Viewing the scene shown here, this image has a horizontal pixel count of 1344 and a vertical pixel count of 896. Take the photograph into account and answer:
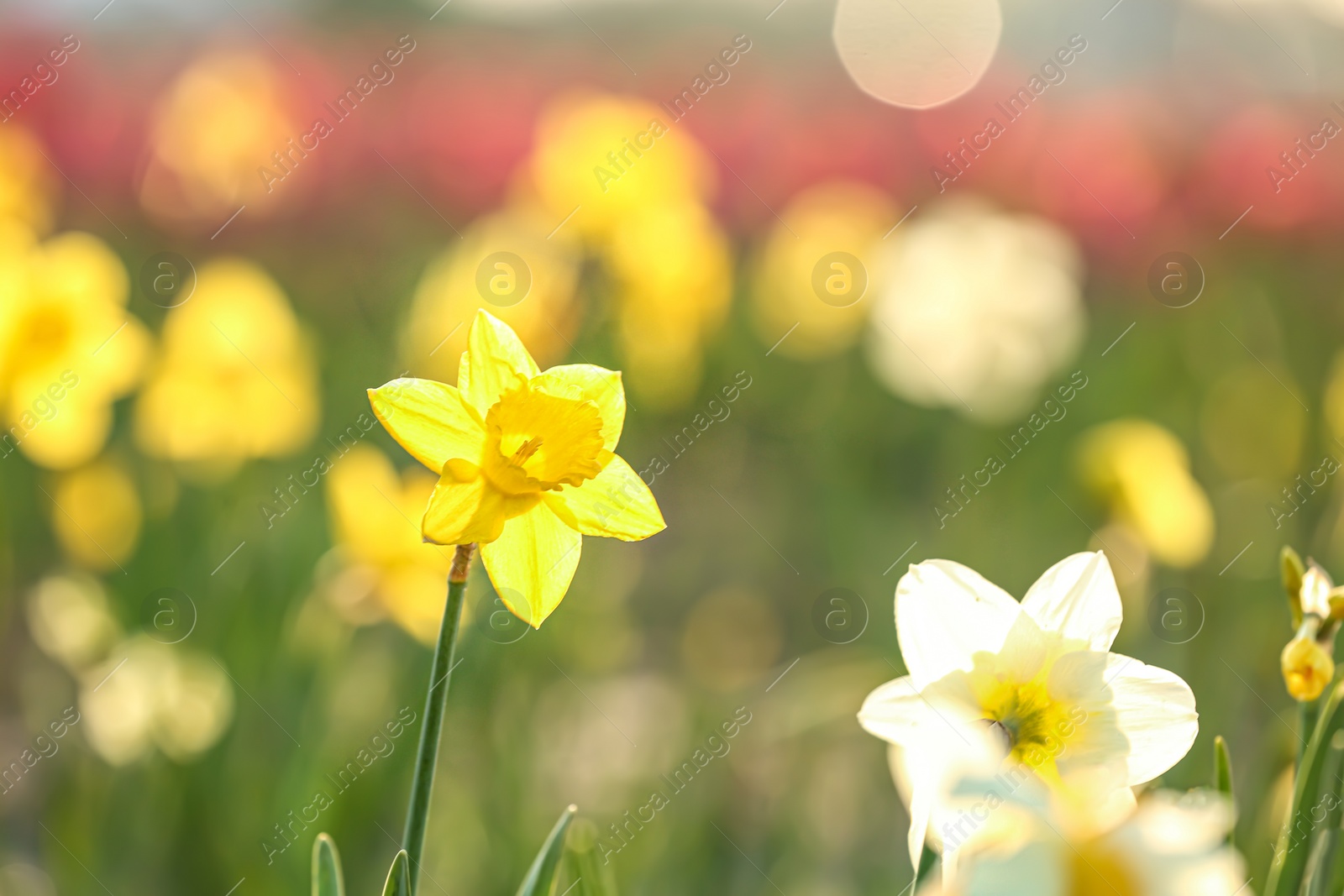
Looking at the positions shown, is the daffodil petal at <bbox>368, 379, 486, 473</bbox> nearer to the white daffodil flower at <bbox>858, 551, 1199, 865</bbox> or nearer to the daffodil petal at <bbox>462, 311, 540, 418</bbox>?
the daffodil petal at <bbox>462, 311, 540, 418</bbox>

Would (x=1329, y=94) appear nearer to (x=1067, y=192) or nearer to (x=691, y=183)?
(x=1067, y=192)

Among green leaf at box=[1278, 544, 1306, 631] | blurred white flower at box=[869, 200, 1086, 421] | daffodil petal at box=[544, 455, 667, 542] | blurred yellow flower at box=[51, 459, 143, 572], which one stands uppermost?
blurred yellow flower at box=[51, 459, 143, 572]

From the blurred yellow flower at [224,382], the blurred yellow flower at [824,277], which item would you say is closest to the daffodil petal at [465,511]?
the blurred yellow flower at [224,382]

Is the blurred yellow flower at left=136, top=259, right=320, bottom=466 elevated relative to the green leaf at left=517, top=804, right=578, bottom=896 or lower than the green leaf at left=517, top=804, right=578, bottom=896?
elevated

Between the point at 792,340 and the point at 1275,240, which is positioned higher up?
the point at 792,340

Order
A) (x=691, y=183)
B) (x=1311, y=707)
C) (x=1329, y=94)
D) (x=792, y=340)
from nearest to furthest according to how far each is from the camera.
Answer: (x=1311, y=707), (x=691, y=183), (x=792, y=340), (x=1329, y=94)

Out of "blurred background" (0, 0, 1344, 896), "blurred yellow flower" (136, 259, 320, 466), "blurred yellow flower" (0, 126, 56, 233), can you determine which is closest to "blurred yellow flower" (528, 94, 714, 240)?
"blurred background" (0, 0, 1344, 896)

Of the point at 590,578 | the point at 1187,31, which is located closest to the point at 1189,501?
the point at 590,578
